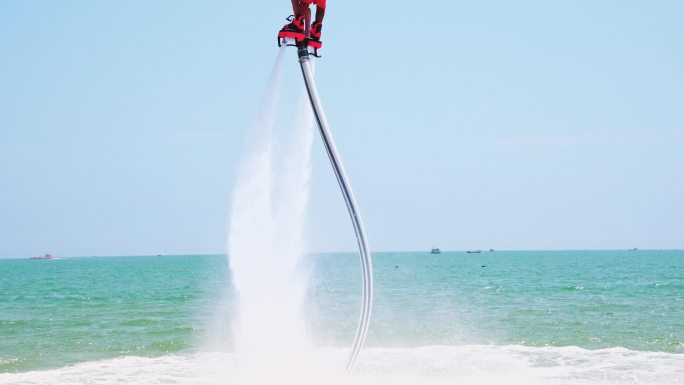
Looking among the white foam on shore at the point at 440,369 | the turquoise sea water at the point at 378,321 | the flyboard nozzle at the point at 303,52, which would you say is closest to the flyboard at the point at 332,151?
the flyboard nozzle at the point at 303,52

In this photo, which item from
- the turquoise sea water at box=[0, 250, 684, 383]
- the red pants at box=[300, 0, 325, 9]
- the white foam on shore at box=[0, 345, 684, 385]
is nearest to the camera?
the red pants at box=[300, 0, 325, 9]

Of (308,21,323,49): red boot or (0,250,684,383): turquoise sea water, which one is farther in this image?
(0,250,684,383): turquoise sea water

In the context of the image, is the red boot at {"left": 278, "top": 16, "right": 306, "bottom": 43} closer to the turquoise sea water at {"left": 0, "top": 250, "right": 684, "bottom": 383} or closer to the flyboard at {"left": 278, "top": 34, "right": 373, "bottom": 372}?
the flyboard at {"left": 278, "top": 34, "right": 373, "bottom": 372}

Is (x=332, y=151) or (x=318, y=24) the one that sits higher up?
(x=318, y=24)

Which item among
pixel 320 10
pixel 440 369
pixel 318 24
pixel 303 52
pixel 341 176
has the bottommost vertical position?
pixel 440 369

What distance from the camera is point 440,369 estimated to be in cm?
1805

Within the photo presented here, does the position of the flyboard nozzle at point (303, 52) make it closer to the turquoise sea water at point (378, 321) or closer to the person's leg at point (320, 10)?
the person's leg at point (320, 10)

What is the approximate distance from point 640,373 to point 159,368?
1119 cm

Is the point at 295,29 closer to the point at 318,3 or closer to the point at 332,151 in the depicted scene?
the point at 318,3

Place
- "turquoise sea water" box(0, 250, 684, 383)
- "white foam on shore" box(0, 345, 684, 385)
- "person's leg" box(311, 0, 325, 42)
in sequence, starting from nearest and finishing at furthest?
1. "person's leg" box(311, 0, 325, 42)
2. "white foam on shore" box(0, 345, 684, 385)
3. "turquoise sea water" box(0, 250, 684, 383)

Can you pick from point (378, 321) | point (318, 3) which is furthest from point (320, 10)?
point (378, 321)

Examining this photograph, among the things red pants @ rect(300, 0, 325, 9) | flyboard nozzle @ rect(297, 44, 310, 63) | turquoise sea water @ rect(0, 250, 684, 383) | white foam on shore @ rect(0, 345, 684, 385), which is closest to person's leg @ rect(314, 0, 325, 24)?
red pants @ rect(300, 0, 325, 9)

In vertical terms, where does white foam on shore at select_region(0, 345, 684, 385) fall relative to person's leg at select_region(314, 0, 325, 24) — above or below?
below

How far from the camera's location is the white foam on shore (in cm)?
1661
